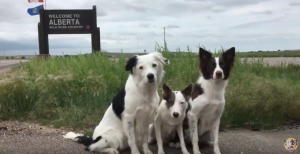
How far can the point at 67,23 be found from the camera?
15.0 meters

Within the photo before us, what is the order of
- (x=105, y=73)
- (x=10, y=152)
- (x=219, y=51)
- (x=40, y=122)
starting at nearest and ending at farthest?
(x=10, y=152) → (x=40, y=122) → (x=105, y=73) → (x=219, y=51)

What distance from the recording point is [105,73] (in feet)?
28.9

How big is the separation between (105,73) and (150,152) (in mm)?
4155

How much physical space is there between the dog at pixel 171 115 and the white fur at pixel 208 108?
154 millimetres

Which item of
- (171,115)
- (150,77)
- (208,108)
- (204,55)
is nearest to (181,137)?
(171,115)

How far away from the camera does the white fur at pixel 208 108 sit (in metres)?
5.03

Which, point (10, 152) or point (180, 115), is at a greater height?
point (180, 115)

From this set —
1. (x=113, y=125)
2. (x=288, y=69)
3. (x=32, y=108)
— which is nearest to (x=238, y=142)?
(x=113, y=125)

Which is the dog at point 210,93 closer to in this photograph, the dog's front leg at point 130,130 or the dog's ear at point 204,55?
the dog's ear at point 204,55

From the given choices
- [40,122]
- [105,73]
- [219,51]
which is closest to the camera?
[40,122]

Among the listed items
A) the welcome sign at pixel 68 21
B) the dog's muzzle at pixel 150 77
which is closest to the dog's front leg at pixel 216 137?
the dog's muzzle at pixel 150 77

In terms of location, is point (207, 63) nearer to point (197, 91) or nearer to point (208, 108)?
point (197, 91)

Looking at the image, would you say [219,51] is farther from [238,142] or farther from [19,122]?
[19,122]

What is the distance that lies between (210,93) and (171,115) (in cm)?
72
